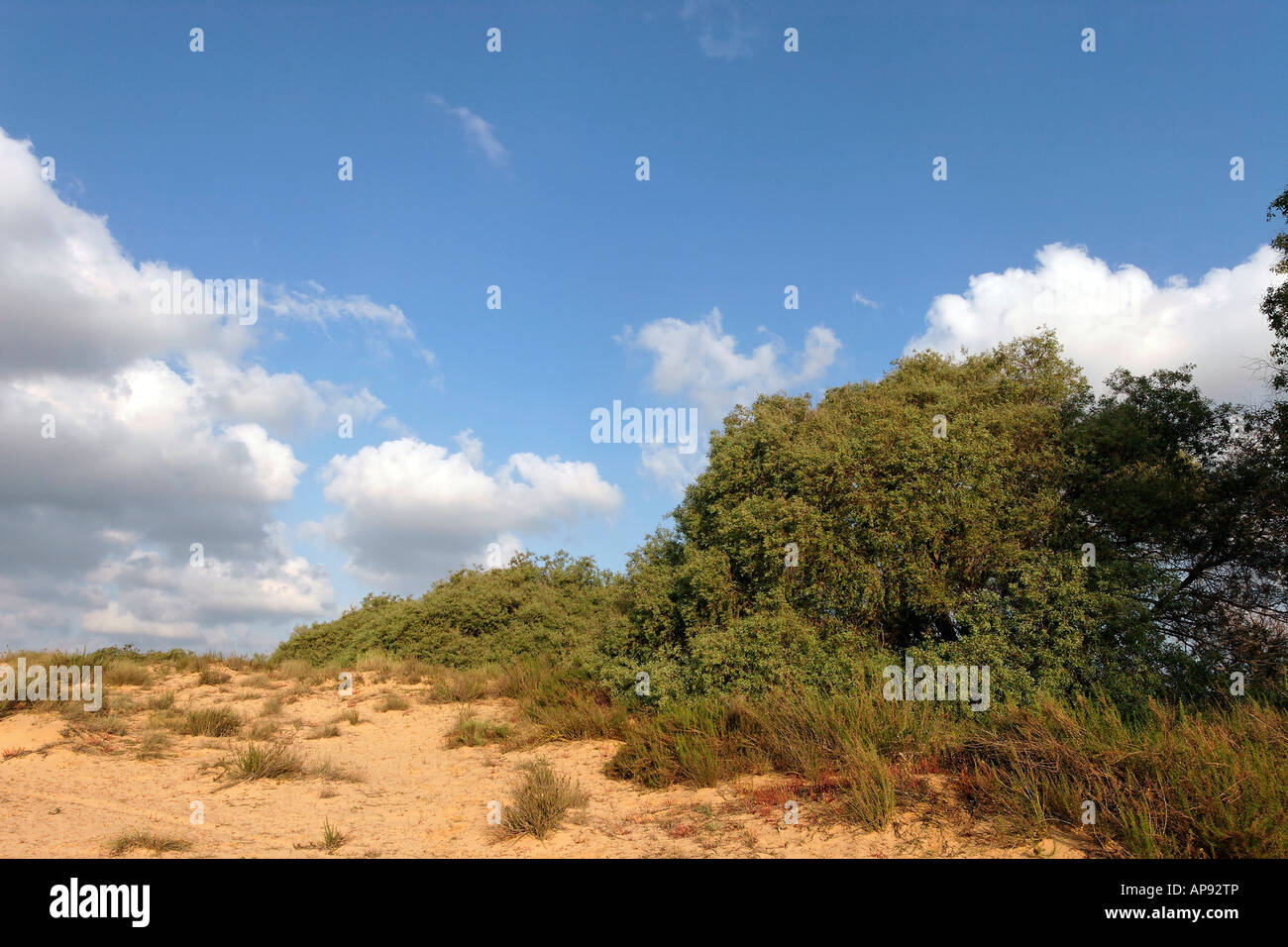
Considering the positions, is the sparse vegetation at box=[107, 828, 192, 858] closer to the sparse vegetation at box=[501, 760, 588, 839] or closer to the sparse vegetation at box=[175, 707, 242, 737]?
the sparse vegetation at box=[501, 760, 588, 839]

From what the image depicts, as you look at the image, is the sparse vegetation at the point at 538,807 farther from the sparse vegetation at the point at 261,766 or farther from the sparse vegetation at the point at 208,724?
the sparse vegetation at the point at 208,724

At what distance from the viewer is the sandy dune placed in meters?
7.39

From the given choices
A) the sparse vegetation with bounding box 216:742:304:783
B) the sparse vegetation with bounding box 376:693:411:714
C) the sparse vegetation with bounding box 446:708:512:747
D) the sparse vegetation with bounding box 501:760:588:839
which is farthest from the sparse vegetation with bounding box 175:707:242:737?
the sparse vegetation with bounding box 501:760:588:839

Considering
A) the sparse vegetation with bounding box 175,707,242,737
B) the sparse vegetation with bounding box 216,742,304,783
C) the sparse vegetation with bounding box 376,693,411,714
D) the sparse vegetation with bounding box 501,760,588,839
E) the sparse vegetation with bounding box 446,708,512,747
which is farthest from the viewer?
the sparse vegetation with bounding box 376,693,411,714

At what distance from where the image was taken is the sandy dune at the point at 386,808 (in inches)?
291

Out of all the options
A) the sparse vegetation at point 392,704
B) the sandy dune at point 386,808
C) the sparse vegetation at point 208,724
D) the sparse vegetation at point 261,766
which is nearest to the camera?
the sandy dune at point 386,808

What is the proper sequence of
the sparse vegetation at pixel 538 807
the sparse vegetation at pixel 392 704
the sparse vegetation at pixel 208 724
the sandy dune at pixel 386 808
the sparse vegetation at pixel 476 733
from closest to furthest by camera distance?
the sandy dune at pixel 386 808 < the sparse vegetation at pixel 538 807 < the sparse vegetation at pixel 208 724 < the sparse vegetation at pixel 476 733 < the sparse vegetation at pixel 392 704

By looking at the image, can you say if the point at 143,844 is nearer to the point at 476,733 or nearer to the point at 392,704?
the point at 476,733

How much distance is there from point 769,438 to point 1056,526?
522 centimetres

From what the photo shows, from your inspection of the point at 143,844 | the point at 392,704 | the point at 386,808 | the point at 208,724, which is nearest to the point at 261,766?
the point at 386,808

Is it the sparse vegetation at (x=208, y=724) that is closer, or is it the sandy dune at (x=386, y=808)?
the sandy dune at (x=386, y=808)

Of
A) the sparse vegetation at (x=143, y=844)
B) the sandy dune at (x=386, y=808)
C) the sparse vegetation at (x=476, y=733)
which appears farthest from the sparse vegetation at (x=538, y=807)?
the sparse vegetation at (x=476, y=733)
